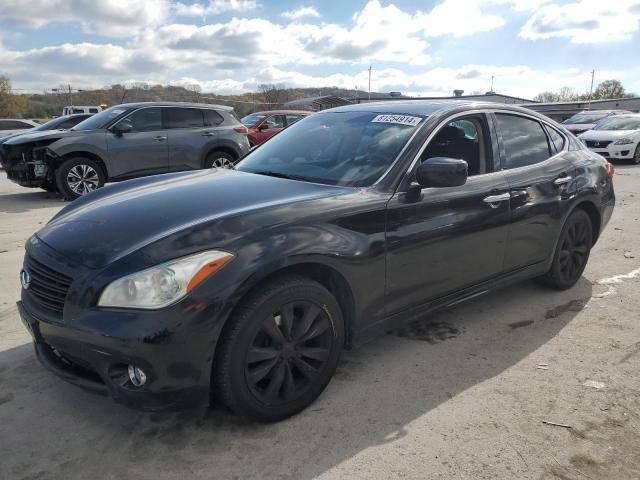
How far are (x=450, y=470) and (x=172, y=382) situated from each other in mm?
1318

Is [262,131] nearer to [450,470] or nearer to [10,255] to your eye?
[10,255]

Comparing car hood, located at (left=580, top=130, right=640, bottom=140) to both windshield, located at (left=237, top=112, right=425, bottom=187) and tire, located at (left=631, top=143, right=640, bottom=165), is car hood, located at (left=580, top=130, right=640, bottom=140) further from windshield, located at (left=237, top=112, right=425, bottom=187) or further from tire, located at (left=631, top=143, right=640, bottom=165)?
windshield, located at (left=237, top=112, right=425, bottom=187)

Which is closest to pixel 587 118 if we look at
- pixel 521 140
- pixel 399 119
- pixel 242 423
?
pixel 521 140

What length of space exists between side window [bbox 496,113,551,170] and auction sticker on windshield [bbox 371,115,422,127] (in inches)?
32.0

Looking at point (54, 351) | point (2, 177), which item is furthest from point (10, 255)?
point (2, 177)

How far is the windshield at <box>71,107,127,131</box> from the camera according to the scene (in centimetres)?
947

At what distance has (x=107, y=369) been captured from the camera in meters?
2.37

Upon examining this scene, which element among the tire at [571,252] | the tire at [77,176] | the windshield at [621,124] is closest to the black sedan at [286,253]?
the tire at [571,252]

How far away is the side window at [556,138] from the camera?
4493 mm

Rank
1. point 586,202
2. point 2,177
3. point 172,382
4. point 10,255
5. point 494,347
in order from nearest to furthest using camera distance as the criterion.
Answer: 1. point 172,382
2. point 494,347
3. point 586,202
4. point 10,255
5. point 2,177

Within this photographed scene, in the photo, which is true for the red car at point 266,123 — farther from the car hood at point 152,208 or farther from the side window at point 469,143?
the car hood at point 152,208

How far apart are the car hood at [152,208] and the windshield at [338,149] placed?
0.62 feet

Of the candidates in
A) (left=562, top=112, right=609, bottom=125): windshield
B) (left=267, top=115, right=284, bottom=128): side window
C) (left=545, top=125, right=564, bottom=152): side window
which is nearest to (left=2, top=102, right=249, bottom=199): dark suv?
(left=267, top=115, right=284, bottom=128): side window

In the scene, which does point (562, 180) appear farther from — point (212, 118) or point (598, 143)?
point (598, 143)
